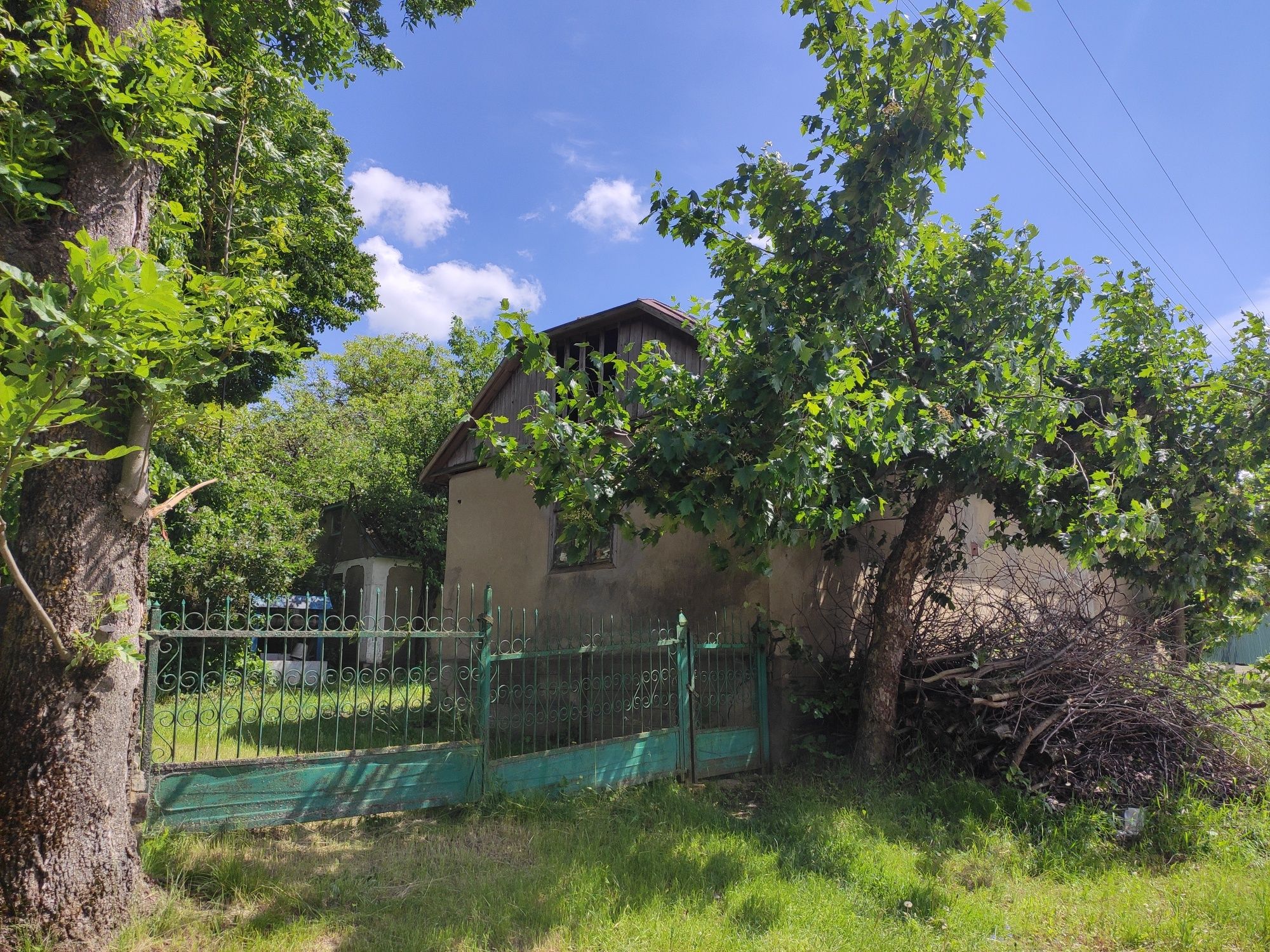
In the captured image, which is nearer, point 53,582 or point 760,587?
point 53,582

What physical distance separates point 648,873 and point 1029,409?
188 inches

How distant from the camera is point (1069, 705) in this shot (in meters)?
6.86

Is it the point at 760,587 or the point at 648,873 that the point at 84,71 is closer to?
the point at 648,873

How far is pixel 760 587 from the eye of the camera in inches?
328

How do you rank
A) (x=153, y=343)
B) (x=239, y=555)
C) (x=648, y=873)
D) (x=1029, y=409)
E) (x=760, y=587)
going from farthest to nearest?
(x=239, y=555) → (x=760, y=587) → (x=1029, y=409) → (x=648, y=873) → (x=153, y=343)

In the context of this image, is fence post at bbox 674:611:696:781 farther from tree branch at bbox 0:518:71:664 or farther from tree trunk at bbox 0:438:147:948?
tree branch at bbox 0:518:71:664

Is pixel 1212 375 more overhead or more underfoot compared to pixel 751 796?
more overhead

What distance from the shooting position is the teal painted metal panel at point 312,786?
15.3 ft

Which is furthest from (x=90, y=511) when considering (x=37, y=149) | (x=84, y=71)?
(x=84, y=71)

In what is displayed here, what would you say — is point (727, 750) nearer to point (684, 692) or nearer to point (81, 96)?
point (684, 692)

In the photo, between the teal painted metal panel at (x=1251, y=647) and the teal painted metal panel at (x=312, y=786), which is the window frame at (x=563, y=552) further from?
the teal painted metal panel at (x=1251, y=647)

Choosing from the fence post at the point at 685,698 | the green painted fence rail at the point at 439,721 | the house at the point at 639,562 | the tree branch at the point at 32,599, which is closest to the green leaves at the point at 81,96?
the tree branch at the point at 32,599

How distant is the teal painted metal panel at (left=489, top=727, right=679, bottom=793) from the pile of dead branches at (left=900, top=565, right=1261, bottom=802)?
245cm

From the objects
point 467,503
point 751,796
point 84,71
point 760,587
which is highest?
point 84,71
